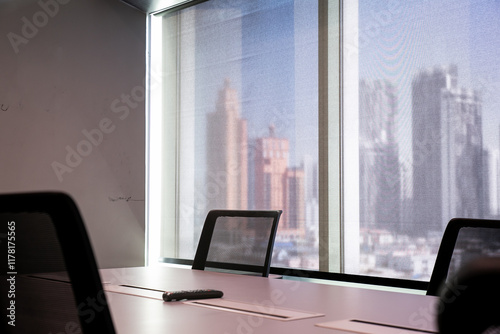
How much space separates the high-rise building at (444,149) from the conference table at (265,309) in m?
1.63

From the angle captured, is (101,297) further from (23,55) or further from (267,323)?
(23,55)

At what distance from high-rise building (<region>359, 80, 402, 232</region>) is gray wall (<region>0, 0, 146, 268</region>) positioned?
2190mm

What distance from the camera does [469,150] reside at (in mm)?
3404

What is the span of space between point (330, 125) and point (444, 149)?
34.2 inches

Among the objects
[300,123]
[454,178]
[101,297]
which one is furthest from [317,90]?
[101,297]

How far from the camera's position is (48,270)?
3.20 feet

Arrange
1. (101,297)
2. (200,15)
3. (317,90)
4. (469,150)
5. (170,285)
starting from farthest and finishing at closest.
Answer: (200,15)
(317,90)
(469,150)
(170,285)
(101,297)

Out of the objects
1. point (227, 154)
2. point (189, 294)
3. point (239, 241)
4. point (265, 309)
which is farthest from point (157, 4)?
point (265, 309)

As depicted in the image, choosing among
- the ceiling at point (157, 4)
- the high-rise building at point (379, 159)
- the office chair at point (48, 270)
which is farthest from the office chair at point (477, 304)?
the ceiling at point (157, 4)

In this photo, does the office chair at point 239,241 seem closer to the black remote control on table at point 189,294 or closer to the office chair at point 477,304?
the black remote control on table at point 189,294

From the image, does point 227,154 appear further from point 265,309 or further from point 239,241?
point 265,309

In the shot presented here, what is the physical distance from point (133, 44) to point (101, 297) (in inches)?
179

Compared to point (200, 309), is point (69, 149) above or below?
above

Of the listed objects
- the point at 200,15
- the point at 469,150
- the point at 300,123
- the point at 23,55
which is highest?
the point at 200,15
